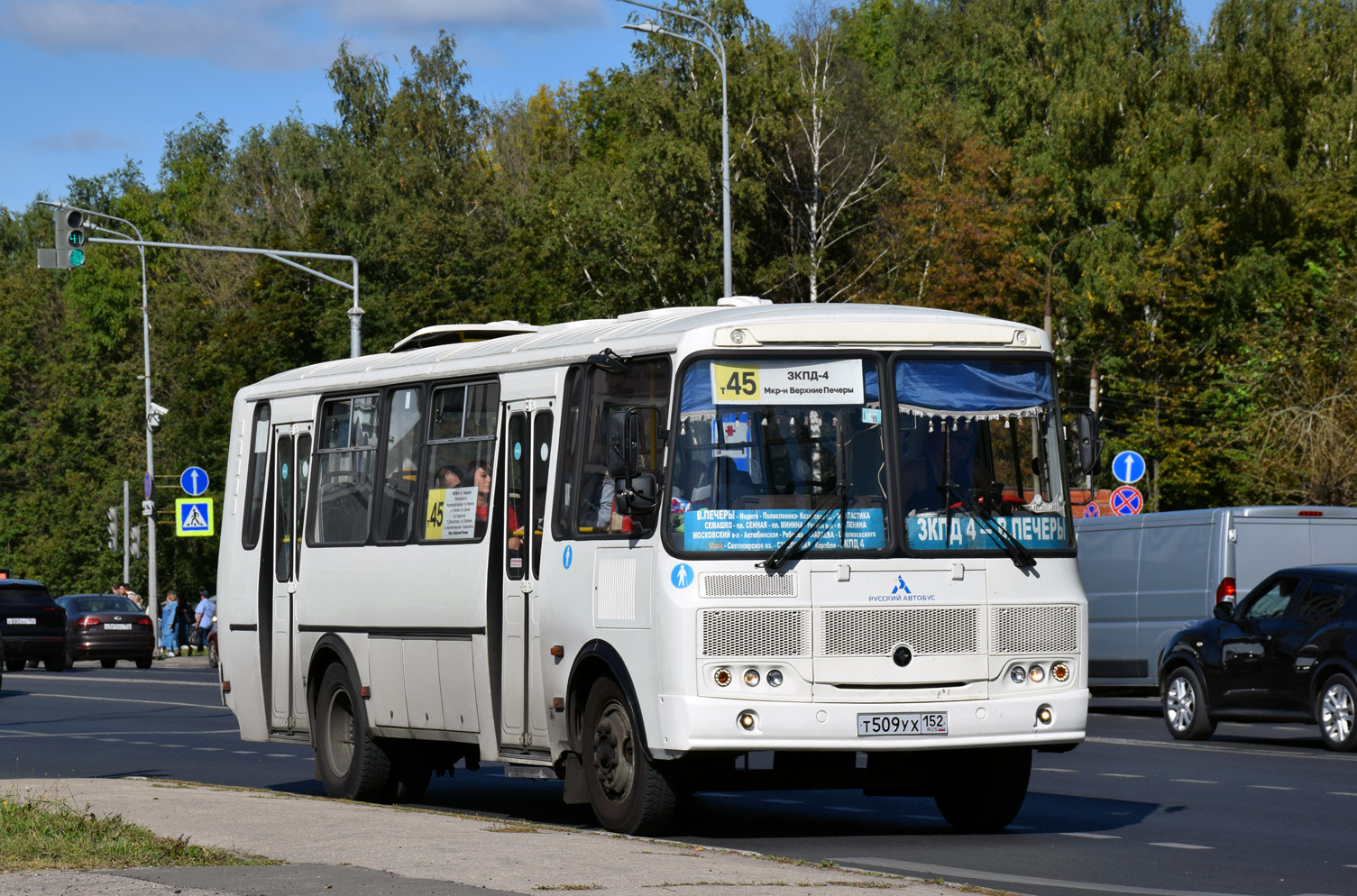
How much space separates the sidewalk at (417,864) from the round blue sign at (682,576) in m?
1.33

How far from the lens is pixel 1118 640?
26500 mm

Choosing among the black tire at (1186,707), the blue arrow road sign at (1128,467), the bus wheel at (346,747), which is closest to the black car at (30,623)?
the blue arrow road sign at (1128,467)

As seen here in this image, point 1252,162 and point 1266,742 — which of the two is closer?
point 1266,742

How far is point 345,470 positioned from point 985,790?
5.25 metres

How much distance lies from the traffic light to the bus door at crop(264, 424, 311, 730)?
16834 mm

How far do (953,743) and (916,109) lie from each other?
204 feet

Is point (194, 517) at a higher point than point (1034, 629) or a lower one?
higher

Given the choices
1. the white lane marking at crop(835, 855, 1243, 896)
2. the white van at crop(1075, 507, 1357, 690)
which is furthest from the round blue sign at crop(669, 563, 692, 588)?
the white van at crop(1075, 507, 1357, 690)

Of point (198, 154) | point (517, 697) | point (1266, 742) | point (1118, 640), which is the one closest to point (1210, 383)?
point (1118, 640)

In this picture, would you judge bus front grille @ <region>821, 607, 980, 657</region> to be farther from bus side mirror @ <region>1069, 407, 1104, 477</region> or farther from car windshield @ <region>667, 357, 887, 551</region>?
bus side mirror @ <region>1069, 407, 1104, 477</region>

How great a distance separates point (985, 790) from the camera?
41.8 ft

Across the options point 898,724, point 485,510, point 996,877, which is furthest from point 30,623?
point 996,877

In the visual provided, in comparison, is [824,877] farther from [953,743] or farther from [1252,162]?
[1252,162]

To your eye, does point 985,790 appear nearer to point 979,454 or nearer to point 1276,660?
point 979,454
